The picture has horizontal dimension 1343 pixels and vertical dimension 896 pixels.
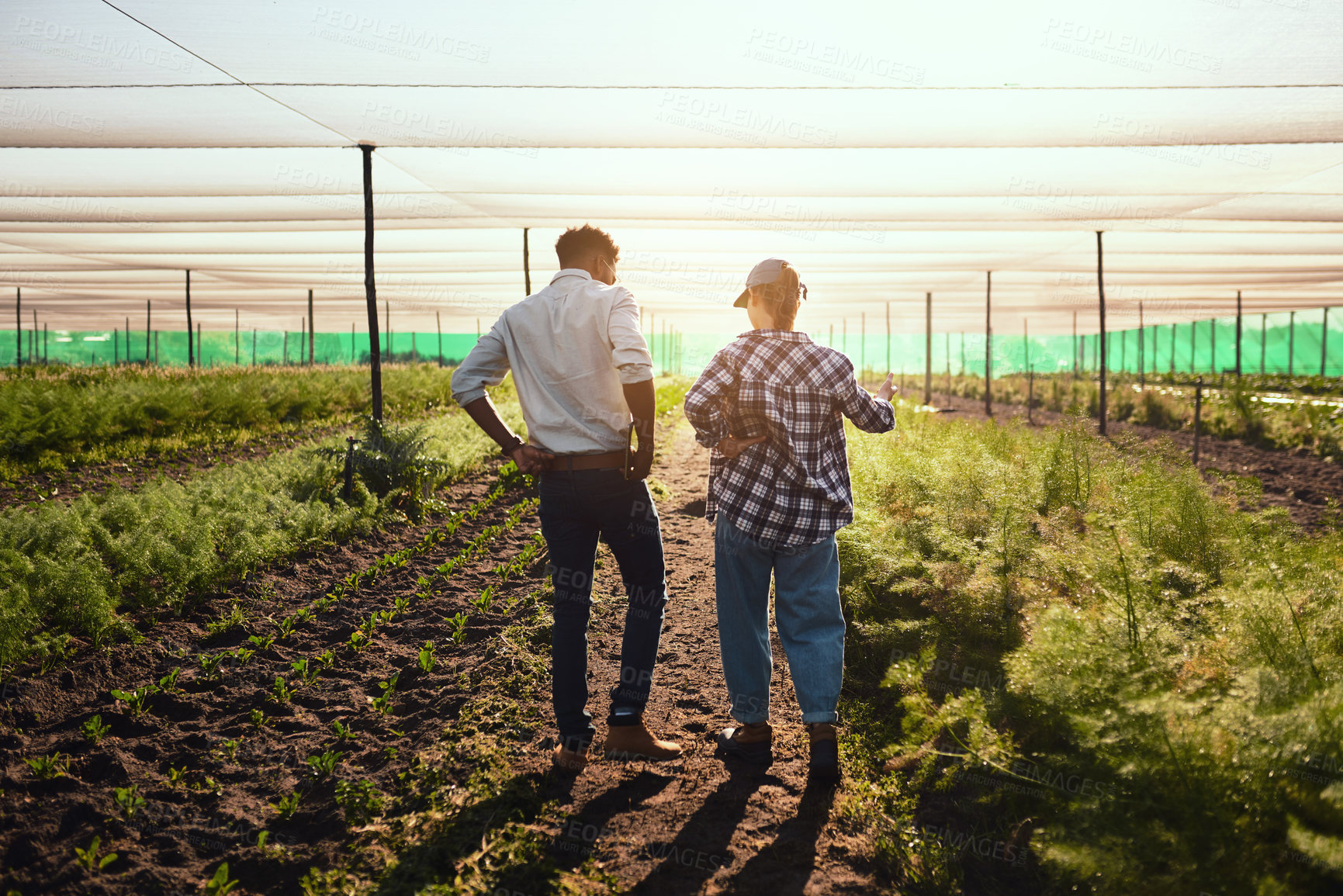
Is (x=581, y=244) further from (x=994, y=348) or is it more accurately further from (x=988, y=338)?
(x=994, y=348)

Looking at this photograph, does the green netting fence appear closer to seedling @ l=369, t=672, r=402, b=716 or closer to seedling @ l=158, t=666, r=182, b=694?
seedling @ l=369, t=672, r=402, b=716

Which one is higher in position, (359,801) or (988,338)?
(988,338)

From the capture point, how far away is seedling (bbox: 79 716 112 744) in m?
2.64

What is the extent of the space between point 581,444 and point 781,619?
94cm

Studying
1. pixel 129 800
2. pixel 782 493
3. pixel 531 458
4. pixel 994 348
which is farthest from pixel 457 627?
pixel 994 348

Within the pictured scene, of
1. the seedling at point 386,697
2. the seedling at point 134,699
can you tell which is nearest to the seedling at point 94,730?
the seedling at point 134,699

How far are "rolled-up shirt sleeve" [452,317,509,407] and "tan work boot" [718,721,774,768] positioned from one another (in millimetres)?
1545

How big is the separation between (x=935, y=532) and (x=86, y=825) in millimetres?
3666

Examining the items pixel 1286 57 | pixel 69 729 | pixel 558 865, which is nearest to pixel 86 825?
pixel 69 729

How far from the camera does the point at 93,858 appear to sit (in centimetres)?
203

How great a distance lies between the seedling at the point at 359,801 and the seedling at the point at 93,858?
591mm

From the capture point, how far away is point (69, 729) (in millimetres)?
2758

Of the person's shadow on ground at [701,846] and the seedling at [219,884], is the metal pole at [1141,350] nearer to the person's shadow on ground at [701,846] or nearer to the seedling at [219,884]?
the person's shadow on ground at [701,846]

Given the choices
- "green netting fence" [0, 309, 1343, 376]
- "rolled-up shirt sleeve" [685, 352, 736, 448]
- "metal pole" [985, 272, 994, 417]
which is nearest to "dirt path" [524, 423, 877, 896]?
"rolled-up shirt sleeve" [685, 352, 736, 448]
